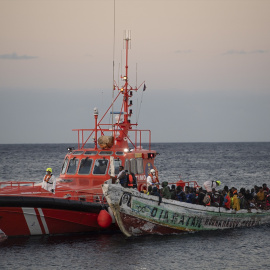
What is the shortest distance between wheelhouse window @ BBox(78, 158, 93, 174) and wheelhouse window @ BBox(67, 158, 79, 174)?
24 centimetres

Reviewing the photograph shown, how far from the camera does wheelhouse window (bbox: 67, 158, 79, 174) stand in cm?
2388

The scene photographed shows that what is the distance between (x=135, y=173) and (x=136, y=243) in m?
3.47

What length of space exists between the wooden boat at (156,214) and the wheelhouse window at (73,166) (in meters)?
3.39

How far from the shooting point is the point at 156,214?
21.7 metres

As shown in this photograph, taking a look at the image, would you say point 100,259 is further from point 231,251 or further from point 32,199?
point 231,251

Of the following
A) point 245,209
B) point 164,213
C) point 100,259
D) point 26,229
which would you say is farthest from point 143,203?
point 245,209

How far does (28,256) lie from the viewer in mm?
19766

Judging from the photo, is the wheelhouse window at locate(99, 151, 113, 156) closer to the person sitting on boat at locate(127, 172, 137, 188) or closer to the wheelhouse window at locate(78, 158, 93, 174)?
the wheelhouse window at locate(78, 158, 93, 174)

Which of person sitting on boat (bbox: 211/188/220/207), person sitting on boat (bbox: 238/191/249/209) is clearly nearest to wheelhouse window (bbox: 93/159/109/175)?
person sitting on boat (bbox: 211/188/220/207)

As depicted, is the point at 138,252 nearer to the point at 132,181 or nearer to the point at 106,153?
the point at 132,181

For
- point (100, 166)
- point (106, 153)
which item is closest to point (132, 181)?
point (100, 166)

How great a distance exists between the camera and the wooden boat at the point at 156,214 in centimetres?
2094

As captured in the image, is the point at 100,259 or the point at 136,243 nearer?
the point at 100,259

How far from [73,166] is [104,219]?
3.30 m
